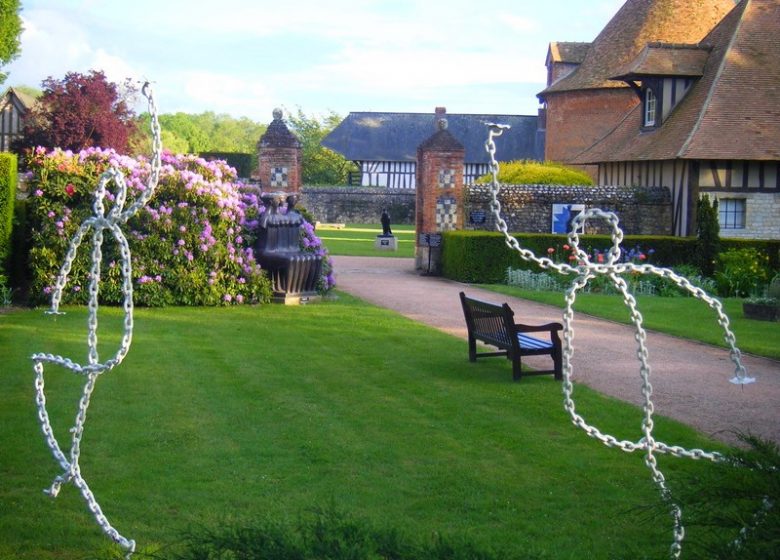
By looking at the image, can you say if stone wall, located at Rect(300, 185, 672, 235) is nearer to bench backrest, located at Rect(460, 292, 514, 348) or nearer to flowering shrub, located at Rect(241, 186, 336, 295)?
flowering shrub, located at Rect(241, 186, 336, 295)

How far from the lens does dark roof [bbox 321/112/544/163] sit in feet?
207

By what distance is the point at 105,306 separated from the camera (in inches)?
632

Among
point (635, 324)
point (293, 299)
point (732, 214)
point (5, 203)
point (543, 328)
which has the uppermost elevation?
point (732, 214)

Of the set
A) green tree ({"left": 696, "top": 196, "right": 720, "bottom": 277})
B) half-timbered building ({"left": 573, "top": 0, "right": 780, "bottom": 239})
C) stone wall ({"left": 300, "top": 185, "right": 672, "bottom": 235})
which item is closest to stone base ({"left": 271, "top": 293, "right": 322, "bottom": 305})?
stone wall ({"left": 300, "top": 185, "right": 672, "bottom": 235})

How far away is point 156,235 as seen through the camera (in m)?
16.1

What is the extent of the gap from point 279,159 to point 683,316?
1000 centimetres

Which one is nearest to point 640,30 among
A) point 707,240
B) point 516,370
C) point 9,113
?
point 707,240

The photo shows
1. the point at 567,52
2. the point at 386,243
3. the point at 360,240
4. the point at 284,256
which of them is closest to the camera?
the point at 284,256

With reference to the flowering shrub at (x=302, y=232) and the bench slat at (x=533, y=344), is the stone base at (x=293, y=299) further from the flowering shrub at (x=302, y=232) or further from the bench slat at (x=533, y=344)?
the bench slat at (x=533, y=344)

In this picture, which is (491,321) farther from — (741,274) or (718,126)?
(718,126)

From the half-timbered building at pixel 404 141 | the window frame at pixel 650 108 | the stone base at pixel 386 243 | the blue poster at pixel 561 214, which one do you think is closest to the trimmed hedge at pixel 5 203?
the blue poster at pixel 561 214

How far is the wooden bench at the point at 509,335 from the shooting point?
1041 centimetres

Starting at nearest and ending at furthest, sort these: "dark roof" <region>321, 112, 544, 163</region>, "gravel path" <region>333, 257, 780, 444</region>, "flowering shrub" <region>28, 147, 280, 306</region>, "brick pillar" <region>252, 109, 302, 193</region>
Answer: "gravel path" <region>333, 257, 780, 444</region> → "flowering shrub" <region>28, 147, 280, 306</region> → "brick pillar" <region>252, 109, 302, 193</region> → "dark roof" <region>321, 112, 544, 163</region>

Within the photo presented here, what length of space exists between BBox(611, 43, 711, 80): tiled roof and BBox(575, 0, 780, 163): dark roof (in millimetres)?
290
